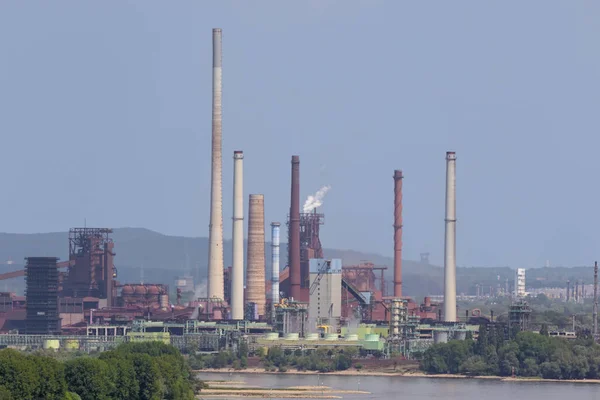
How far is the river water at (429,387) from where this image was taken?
108438 millimetres

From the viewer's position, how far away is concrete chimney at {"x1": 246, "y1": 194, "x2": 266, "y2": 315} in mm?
153663

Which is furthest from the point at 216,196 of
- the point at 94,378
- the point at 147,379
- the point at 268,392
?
the point at 94,378

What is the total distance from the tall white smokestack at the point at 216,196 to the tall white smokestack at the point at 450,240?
18.4 metres

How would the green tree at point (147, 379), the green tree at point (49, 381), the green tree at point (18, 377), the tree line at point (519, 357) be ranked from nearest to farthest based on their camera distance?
the green tree at point (18, 377), the green tree at point (49, 381), the green tree at point (147, 379), the tree line at point (519, 357)

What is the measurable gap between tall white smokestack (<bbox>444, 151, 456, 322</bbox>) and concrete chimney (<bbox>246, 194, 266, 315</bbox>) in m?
15.4

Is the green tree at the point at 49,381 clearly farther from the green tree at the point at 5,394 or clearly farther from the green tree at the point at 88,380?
the green tree at the point at 5,394

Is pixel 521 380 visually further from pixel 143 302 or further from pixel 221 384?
pixel 143 302

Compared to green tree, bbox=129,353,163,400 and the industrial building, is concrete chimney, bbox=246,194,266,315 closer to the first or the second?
the industrial building

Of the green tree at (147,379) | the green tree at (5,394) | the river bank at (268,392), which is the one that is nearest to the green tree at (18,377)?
the green tree at (5,394)

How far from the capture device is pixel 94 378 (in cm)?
7825

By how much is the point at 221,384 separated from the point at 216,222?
36.0 m

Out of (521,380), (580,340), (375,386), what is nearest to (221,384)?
(375,386)

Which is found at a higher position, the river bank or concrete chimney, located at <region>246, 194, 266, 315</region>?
concrete chimney, located at <region>246, 194, 266, 315</region>

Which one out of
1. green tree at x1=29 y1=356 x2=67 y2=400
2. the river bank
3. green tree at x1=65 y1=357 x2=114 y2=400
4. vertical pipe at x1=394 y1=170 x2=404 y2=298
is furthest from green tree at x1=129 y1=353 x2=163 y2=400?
vertical pipe at x1=394 y1=170 x2=404 y2=298
